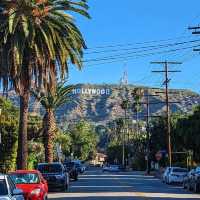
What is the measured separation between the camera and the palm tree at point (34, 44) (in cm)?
3606

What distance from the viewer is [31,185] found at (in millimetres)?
23969

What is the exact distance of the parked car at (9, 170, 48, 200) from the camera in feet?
74.9

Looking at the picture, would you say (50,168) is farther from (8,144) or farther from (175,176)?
(175,176)

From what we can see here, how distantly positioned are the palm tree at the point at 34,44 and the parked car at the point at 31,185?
36.9ft

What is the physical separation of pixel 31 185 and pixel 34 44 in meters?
14.7

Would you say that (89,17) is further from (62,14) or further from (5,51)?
(5,51)

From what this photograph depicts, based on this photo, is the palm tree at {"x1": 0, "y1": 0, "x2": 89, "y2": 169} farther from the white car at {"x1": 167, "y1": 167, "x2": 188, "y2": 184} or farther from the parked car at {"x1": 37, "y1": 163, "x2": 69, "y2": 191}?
the white car at {"x1": 167, "y1": 167, "x2": 188, "y2": 184}

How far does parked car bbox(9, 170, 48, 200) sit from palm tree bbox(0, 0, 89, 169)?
11.3 meters

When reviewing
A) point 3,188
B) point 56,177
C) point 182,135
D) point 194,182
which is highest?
point 182,135

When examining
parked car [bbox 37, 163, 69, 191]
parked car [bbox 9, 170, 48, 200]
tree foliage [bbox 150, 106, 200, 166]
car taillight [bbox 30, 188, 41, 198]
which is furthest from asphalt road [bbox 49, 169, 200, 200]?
tree foliage [bbox 150, 106, 200, 166]

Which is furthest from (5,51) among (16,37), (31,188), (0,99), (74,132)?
(74,132)

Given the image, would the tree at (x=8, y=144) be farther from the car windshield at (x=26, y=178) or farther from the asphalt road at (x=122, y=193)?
the car windshield at (x=26, y=178)

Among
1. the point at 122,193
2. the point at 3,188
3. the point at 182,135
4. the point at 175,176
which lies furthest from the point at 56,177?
the point at 182,135

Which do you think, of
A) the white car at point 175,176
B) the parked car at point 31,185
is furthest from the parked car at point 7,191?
the white car at point 175,176
